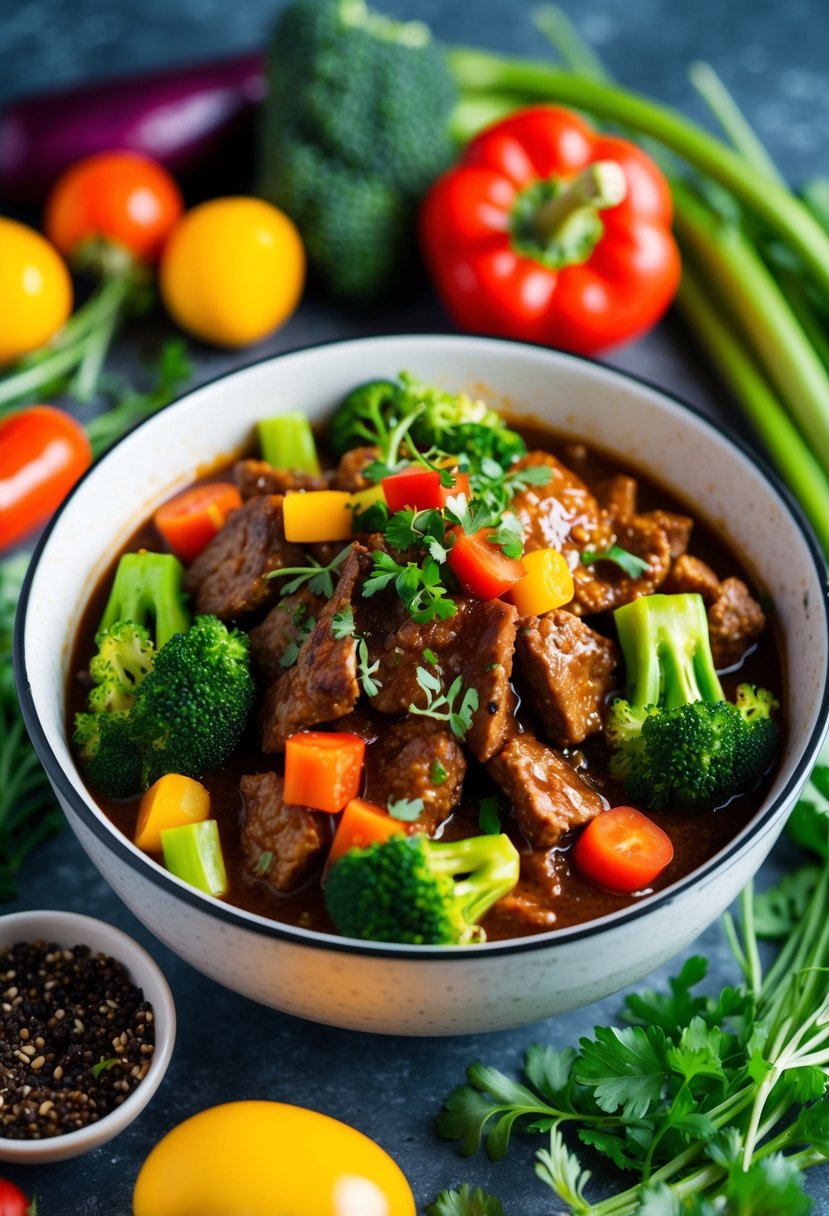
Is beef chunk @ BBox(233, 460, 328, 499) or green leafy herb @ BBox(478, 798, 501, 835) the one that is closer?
green leafy herb @ BBox(478, 798, 501, 835)

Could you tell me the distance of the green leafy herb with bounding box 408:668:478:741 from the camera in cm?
379

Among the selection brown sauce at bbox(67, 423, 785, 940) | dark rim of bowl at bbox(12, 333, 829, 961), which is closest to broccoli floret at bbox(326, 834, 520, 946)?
dark rim of bowl at bbox(12, 333, 829, 961)

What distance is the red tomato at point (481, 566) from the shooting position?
390 centimetres

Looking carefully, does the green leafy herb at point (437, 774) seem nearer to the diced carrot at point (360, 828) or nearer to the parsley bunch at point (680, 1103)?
the diced carrot at point (360, 828)

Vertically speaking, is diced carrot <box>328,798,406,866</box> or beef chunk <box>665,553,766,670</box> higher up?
beef chunk <box>665,553,766,670</box>

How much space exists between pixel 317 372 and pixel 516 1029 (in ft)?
7.67

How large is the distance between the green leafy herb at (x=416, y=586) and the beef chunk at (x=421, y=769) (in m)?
0.31

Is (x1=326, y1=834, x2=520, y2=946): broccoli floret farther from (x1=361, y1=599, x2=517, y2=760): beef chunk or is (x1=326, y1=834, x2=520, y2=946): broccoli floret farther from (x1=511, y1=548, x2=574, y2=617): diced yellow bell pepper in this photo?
(x1=511, y1=548, x2=574, y2=617): diced yellow bell pepper

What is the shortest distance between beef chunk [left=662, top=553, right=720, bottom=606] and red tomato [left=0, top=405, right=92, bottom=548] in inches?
91.2

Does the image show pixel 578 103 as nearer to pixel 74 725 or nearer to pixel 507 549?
pixel 507 549

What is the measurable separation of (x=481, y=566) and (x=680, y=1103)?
1563 millimetres

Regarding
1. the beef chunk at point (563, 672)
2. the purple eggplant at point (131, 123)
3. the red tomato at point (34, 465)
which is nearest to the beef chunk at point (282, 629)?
the beef chunk at point (563, 672)

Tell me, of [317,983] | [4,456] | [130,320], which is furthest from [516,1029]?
[130,320]

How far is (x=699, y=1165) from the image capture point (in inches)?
142
